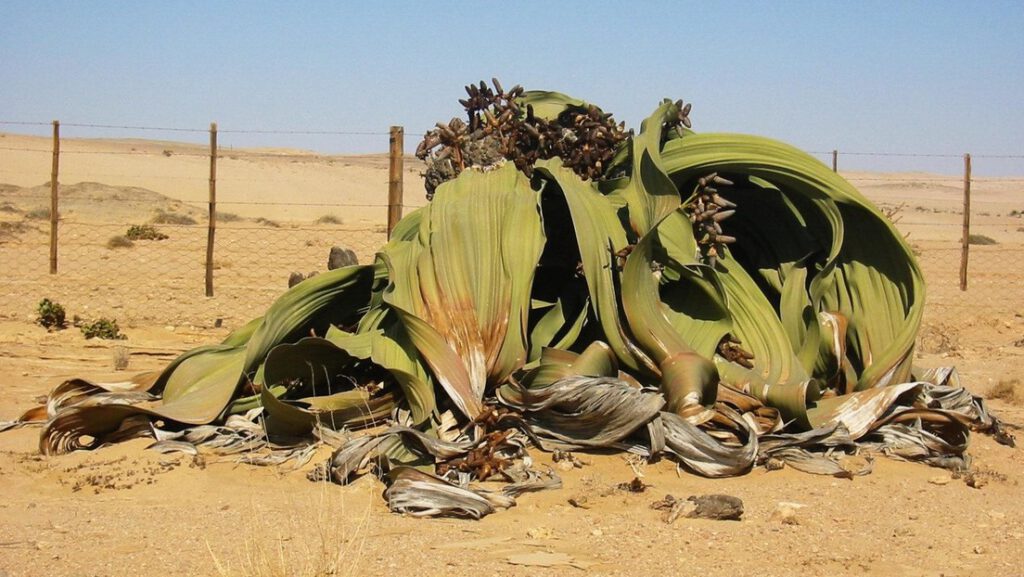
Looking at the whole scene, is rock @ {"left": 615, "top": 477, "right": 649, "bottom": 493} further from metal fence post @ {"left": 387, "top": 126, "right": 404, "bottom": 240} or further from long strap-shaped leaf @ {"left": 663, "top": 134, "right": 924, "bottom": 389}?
metal fence post @ {"left": 387, "top": 126, "right": 404, "bottom": 240}

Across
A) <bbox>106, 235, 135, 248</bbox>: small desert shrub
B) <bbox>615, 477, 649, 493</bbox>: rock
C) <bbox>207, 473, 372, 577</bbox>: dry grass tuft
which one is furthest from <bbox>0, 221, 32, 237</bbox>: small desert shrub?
<bbox>615, 477, 649, 493</bbox>: rock

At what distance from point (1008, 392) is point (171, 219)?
2046 cm

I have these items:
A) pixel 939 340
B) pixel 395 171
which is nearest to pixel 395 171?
pixel 395 171

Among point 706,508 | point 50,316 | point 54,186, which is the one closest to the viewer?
point 706,508

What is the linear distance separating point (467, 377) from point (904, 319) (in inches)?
85.3

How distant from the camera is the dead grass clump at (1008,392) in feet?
23.8

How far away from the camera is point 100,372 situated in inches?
291

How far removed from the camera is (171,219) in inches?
997

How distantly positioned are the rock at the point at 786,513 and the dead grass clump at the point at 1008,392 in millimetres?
3138

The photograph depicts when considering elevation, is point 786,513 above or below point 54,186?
below

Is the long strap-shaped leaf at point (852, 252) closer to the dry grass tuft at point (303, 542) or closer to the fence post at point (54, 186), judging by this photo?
the dry grass tuft at point (303, 542)

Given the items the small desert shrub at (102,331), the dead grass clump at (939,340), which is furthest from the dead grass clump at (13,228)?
the dead grass clump at (939,340)

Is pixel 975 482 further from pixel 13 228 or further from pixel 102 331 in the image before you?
pixel 13 228

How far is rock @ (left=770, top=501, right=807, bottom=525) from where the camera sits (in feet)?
14.6
